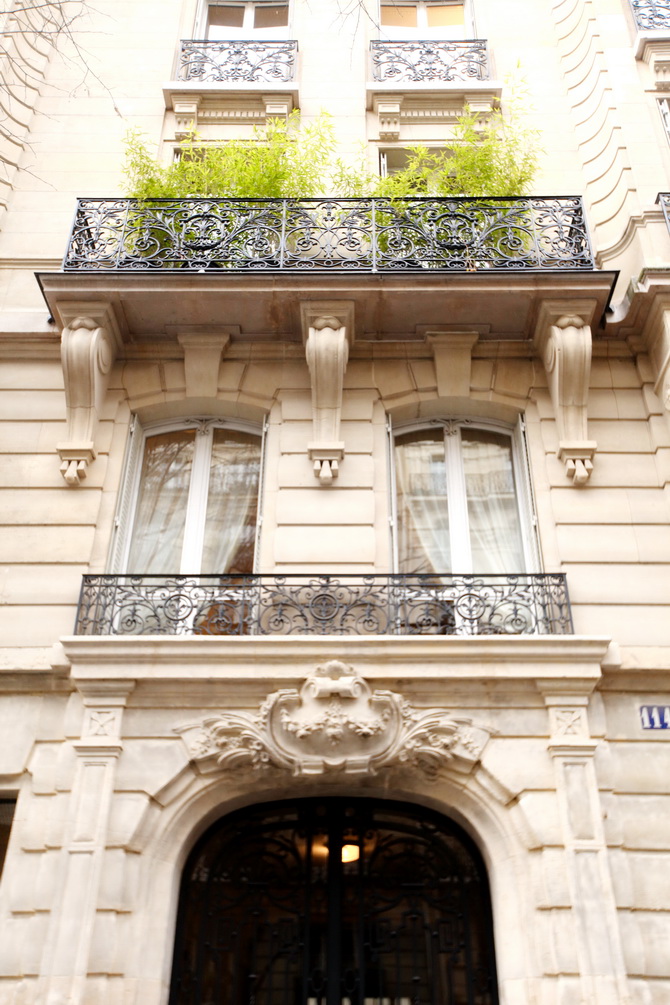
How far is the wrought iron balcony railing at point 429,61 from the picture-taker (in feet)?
38.7

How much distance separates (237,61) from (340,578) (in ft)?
27.0

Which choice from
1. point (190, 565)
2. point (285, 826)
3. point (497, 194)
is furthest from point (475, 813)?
point (497, 194)

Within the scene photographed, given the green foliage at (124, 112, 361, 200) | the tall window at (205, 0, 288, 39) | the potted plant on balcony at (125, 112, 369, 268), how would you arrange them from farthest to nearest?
the tall window at (205, 0, 288, 39) < the green foliage at (124, 112, 361, 200) < the potted plant on balcony at (125, 112, 369, 268)

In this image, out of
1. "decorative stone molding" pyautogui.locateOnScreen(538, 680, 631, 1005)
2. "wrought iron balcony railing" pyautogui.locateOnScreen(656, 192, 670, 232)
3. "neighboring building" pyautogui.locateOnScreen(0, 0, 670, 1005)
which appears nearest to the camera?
"decorative stone molding" pyautogui.locateOnScreen(538, 680, 631, 1005)

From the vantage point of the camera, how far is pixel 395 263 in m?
8.91

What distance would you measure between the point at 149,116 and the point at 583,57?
5797 millimetres

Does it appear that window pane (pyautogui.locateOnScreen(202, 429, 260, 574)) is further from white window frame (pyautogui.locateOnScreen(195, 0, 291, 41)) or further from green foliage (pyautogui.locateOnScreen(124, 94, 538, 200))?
white window frame (pyautogui.locateOnScreen(195, 0, 291, 41))

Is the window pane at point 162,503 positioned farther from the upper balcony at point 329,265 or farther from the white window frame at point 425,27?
the white window frame at point 425,27

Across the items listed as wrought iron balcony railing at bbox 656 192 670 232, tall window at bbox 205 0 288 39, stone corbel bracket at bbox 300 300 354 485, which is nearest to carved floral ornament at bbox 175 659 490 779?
stone corbel bracket at bbox 300 300 354 485

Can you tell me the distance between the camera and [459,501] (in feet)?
28.2

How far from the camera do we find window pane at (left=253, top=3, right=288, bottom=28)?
13.0 metres

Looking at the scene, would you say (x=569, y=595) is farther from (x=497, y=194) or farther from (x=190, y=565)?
(x=497, y=194)

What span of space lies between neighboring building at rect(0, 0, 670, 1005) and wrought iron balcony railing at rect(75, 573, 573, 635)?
0.12ft

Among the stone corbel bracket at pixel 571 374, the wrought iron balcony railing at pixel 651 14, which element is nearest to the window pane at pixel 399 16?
the wrought iron balcony railing at pixel 651 14
